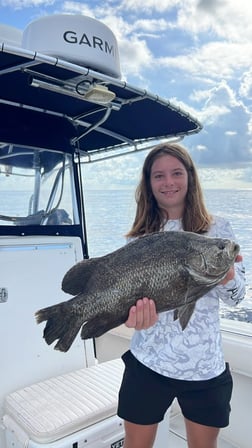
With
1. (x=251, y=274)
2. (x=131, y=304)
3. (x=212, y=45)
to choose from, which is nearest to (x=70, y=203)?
(x=251, y=274)

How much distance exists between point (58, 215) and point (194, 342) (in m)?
1.43

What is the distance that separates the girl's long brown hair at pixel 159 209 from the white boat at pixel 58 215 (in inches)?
19.3

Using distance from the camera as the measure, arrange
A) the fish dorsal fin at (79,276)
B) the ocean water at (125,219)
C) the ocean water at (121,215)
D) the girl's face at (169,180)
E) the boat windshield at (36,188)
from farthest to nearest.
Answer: the ocean water at (125,219) < the ocean water at (121,215) < the boat windshield at (36,188) < the girl's face at (169,180) < the fish dorsal fin at (79,276)

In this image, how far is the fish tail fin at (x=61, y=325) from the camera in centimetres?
108

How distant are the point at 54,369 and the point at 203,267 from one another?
1.42m

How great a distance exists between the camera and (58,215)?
240 cm

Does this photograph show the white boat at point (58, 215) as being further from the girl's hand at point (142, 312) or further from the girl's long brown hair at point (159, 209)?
the girl's hand at point (142, 312)

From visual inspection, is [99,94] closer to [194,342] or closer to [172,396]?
[194,342]

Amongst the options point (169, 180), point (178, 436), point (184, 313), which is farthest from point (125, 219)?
point (178, 436)

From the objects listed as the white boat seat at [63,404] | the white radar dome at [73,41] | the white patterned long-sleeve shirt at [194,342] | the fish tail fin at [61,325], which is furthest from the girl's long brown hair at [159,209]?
the white boat seat at [63,404]

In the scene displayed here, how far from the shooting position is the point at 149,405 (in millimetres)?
1273

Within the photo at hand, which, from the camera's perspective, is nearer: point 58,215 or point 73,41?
point 73,41

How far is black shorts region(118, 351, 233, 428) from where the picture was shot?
4.07 feet

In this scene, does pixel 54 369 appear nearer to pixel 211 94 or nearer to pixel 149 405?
pixel 149 405
